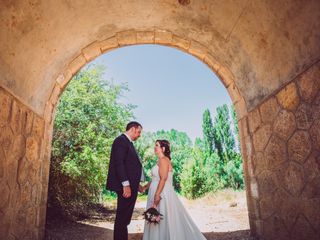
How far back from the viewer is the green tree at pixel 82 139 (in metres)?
6.38

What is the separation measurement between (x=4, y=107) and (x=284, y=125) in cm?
310

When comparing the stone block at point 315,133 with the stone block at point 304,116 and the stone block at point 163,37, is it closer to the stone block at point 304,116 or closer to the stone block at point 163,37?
the stone block at point 304,116

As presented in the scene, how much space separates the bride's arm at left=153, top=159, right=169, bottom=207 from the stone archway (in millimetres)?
1353

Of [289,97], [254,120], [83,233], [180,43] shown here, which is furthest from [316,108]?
[83,233]

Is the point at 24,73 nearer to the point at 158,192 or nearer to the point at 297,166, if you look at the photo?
the point at 158,192

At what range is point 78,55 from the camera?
13.9ft

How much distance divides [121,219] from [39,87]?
6.99 feet

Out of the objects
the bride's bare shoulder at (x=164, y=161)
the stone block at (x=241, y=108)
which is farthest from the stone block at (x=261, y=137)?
the bride's bare shoulder at (x=164, y=161)

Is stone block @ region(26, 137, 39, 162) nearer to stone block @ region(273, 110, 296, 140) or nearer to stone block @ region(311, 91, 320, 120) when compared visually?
stone block @ region(273, 110, 296, 140)

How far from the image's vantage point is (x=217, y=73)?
182 inches

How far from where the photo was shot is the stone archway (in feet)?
8.61

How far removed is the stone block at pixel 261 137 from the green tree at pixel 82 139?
161 inches

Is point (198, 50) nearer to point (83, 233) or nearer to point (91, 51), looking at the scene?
point (91, 51)

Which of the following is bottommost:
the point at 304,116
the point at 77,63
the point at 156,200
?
the point at 156,200
